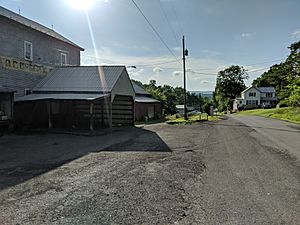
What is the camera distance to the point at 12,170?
7.58 metres

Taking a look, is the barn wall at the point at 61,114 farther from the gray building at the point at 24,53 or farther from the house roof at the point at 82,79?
the gray building at the point at 24,53

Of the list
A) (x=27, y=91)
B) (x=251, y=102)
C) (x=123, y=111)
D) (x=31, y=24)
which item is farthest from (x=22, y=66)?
(x=251, y=102)

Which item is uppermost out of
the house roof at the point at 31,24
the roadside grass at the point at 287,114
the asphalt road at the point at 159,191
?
the house roof at the point at 31,24

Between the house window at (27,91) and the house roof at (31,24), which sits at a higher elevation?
the house roof at (31,24)

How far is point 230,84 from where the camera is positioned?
91.1 meters

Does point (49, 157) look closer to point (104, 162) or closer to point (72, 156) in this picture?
point (72, 156)

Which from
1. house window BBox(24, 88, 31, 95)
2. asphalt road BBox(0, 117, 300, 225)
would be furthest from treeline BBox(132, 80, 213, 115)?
asphalt road BBox(0, 117, 300, 225)

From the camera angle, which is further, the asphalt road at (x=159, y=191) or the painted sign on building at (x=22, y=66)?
the painted sign on building at (x=22, y=66)

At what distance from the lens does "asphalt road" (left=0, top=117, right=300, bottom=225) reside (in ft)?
14.1

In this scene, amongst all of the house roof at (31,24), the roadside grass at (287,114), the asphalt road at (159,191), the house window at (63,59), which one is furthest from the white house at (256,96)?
the asphalt road at (159,191)

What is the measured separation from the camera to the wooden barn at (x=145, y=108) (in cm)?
3438

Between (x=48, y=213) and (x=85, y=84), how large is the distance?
17.3m

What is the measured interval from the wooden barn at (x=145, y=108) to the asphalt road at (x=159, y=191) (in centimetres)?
2475

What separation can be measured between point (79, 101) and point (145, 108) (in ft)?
60.5
